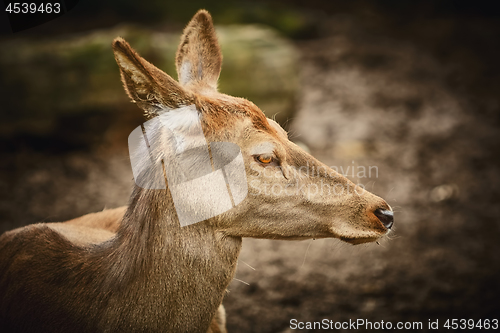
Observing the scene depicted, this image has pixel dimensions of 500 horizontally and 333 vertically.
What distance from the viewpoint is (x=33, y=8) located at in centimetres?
414

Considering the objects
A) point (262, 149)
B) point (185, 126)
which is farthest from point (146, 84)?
point (262, 149)

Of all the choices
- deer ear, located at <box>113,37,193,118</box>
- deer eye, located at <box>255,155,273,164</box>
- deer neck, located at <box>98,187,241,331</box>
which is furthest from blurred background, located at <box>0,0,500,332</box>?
deer ear, located at <box>113,37,193,118</box>

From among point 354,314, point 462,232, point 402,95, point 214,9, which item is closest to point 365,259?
point 354,314

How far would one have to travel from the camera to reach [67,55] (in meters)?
7.36

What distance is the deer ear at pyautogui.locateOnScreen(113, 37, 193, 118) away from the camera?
201 cm

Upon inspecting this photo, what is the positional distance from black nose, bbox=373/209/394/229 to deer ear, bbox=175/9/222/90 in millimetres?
1399

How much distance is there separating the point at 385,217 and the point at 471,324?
2.70 metres

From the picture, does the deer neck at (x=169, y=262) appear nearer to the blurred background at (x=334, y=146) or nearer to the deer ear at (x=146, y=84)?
the deer ear at (x=146, y=84)

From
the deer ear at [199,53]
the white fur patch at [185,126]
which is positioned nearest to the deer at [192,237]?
the white fur patch at [185,126]

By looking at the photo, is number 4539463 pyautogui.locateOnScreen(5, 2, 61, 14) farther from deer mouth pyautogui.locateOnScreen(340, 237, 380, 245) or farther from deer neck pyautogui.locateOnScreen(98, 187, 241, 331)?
deer mouth pyautogui.locateOnScreen(340, 237, 380, 245)

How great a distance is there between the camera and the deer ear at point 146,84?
6.61 ft

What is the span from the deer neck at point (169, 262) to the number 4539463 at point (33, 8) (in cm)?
281

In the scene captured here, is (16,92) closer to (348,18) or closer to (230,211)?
(230,211)

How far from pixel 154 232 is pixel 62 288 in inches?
28.5
